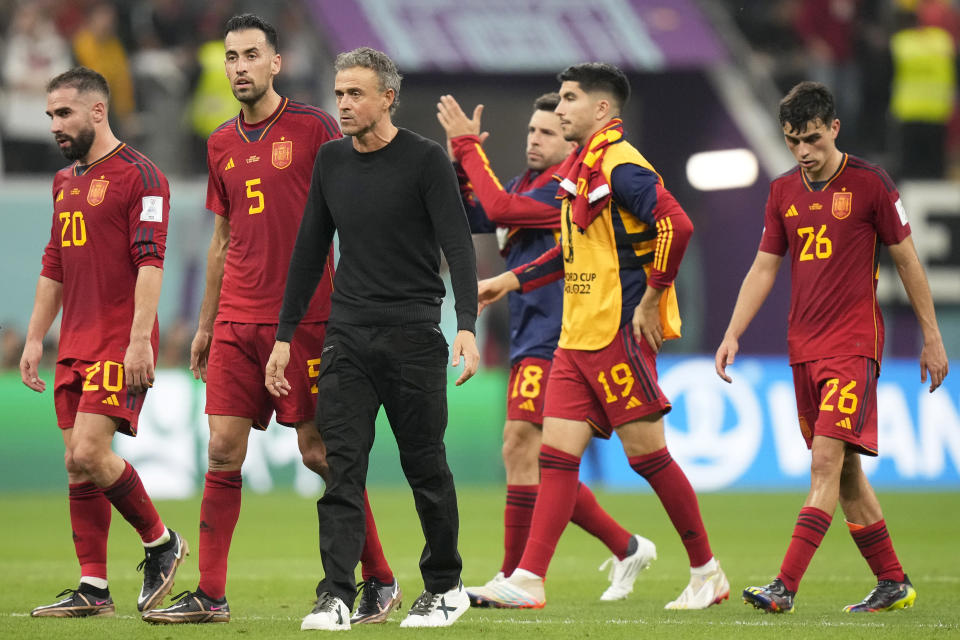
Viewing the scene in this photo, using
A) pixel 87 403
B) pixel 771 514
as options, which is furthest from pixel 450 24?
pixel 87 403

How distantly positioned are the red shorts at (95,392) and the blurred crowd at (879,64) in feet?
45.7

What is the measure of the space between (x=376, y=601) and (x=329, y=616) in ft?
2.86

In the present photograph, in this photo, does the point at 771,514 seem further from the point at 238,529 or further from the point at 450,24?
the point at 450,24

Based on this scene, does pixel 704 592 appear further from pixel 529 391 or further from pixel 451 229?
pixel 451 229

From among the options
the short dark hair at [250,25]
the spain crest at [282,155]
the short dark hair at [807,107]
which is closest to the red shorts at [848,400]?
the short dark hair at [807,107]

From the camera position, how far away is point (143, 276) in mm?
6469

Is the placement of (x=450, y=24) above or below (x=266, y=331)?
above

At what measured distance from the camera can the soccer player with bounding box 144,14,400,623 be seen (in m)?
6.28

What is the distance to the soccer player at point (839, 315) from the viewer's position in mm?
6668

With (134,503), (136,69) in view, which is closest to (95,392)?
(134,503)

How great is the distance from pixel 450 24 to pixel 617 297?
12.7 m

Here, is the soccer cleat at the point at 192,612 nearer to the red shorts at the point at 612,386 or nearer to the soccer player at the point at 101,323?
the soccer player at the point at 101,323

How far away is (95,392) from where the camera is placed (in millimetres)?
6488

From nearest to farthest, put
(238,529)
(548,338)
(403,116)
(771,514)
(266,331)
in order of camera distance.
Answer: (266,331)
(548,338)
(238,529)
(771,514)
(403,116)
